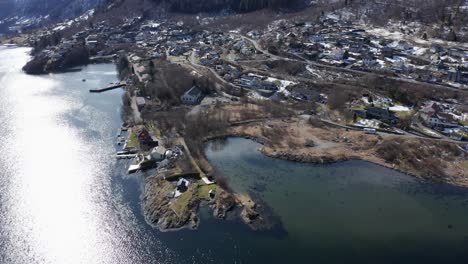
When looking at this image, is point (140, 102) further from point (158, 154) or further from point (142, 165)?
point (142, 165)

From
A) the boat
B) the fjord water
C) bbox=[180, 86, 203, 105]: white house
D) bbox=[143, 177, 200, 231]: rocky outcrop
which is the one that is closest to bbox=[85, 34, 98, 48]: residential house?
bbox=[180, 86, 203, 105]: white house

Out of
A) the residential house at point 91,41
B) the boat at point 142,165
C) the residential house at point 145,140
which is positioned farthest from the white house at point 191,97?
the residential house at point 91,41

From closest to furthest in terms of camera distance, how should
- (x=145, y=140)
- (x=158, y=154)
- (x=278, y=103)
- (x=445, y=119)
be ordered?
1. (x=158, y=154)
2. (x=145, y=140)
3. (x=445, y=119)
4. (x=278, y=103)

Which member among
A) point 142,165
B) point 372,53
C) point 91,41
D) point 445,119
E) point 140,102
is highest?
point 91,41

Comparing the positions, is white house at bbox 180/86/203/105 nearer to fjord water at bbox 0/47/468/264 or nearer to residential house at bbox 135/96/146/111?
residential house at bbox 135/96/146/111

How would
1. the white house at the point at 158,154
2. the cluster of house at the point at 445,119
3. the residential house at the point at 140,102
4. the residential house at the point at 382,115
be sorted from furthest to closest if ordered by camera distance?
the residential house at the point at 140,102 → the residential house at the point at 382,115 → the cluster of house at the point at 445,119 → the white house at the point at 158,154

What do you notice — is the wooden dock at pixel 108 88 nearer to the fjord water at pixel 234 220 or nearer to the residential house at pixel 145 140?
the fjord water at pixel 234 220

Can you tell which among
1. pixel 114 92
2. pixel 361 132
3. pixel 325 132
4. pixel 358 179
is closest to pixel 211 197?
pixel 358 179

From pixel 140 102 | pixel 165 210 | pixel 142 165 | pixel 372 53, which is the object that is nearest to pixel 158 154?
pixel 142 165
